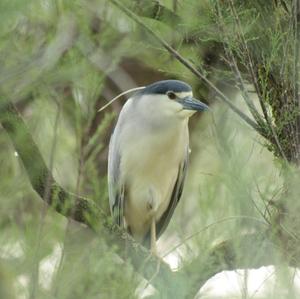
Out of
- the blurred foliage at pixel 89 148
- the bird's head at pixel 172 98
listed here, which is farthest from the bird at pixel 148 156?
the blurred foliage at pixel 89 148

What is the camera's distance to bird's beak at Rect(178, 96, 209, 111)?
3.30m

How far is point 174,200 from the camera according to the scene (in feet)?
12.7

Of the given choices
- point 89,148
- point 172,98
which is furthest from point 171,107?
point 89,148

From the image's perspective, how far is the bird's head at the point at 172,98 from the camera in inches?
134

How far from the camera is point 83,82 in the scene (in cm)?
189

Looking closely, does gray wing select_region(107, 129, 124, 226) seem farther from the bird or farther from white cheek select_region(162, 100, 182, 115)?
white cheek select_region(162, 100, 182, 115)

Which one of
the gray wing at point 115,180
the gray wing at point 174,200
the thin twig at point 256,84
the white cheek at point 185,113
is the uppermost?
the thin twig at point 256,84

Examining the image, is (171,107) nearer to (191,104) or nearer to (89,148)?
(191,104)

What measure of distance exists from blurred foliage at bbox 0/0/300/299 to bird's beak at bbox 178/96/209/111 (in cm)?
35

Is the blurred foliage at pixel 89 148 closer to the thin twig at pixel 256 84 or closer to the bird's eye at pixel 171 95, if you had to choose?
the thin twig at pixel 256 84

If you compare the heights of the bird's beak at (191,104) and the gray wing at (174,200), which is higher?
the bird's beak at (191,104)

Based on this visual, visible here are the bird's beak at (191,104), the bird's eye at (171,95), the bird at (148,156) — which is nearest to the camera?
the bird's beak at (191,104)

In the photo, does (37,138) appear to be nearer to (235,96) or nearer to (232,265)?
(232,265)

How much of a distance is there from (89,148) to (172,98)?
1718mm
